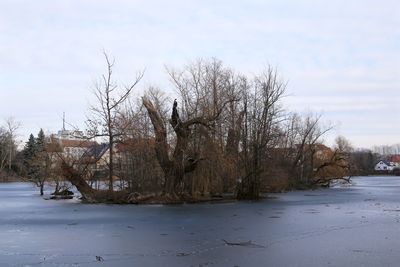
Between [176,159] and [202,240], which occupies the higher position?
[176,159]

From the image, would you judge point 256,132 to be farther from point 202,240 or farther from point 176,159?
point 202,240

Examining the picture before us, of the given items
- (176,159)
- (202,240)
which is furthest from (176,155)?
(202,240)

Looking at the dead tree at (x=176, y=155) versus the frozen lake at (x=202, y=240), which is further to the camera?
the dead tree at (x=176, y=155)

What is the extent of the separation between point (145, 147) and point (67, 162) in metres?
6.57

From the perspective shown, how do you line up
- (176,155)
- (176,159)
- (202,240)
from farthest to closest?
1. (176,155)
2. (176,159)
3. (202,240)

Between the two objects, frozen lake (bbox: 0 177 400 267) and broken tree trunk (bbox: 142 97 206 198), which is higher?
broken tree trunk (bbox: 142 97 206 198)

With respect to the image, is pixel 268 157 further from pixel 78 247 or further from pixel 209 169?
pixel 78 247

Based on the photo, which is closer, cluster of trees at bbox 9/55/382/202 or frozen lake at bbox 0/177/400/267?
frozen lake at bbox 0/177/400/267

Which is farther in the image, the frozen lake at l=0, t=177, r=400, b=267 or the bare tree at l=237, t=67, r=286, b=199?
the bare tree at l=237, t=67, r=286, b=199

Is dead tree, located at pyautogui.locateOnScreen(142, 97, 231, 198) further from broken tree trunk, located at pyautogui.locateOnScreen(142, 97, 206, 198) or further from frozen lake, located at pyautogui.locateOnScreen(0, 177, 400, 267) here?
frozen lake, located at pyautogui.locateOnScreen(0, 177, 400, 267)

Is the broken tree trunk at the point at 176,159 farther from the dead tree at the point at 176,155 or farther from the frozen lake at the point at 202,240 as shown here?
the frozen lake at the point at 202,240

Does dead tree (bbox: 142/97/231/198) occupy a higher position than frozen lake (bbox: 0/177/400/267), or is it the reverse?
dead tree (bbox: 142/97/231/198)

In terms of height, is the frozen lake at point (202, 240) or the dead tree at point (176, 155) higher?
the dead tree at point (176, 155)

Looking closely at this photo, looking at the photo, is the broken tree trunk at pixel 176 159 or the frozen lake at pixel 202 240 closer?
the frozen lake at pixel 202 240
